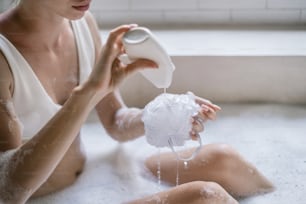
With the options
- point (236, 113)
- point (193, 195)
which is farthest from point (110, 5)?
point (193, 195)

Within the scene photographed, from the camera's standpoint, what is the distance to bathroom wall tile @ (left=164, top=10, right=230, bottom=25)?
1.53 metres

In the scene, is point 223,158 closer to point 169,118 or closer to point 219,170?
point 219,170

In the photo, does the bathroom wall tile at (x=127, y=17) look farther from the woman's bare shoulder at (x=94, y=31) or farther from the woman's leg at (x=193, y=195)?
the woman's leg at (x=193, y=195)

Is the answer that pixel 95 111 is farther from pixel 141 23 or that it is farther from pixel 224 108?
pixel 141 23

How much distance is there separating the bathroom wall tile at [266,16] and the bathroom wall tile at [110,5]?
319mm

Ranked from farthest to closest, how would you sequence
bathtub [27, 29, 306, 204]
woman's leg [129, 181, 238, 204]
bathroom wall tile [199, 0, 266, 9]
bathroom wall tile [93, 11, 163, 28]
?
bathroom wall tile [199, 0, 266, 9]
bathroom wall tile [93, 11, 163, 28]
bathtub [27, 29, 306, 204]
woman's leg [129, 181, 238, 204]

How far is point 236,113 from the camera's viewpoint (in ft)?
4.20

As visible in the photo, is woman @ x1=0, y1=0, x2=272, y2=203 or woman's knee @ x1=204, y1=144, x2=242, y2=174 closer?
woman @ x1=0, y1=0, x2=272, y2=203

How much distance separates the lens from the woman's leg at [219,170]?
→ 108 centimetres

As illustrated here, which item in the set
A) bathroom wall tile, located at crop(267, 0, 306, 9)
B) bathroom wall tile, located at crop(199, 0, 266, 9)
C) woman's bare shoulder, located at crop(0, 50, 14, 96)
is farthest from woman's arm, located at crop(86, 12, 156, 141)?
bathroom wall tile, located at crop(267, 0, 306, 9)

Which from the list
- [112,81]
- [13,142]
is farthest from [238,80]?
[13,142]

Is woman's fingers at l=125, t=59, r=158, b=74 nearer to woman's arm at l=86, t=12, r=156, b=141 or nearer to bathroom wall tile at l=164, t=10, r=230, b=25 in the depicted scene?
woman's arm at l=86, t=12, r=156, b=141

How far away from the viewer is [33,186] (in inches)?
33.7

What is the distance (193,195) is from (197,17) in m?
0.71
